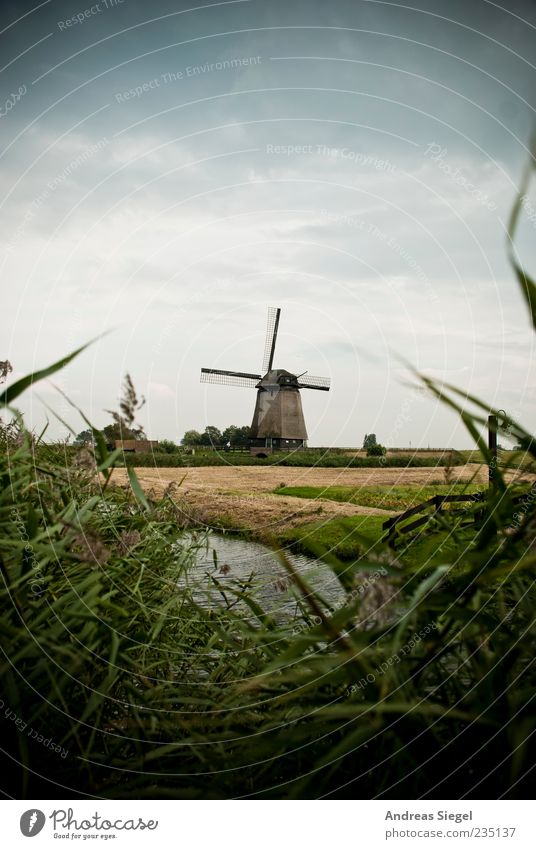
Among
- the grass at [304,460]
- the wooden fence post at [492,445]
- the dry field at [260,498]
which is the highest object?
the wooden fence post at [492,445]

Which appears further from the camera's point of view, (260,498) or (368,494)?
(368,494)

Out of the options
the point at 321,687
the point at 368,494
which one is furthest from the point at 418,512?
the point at 368,494

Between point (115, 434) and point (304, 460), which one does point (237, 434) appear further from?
point (115, 434)

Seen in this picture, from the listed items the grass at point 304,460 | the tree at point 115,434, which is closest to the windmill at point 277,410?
the grass at point 304,460

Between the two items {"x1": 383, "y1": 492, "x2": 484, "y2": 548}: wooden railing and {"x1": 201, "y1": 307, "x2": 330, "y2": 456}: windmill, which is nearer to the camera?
{"x1": 383, "y1": 492, "x2": 484, "y2": 548}: wooden railing

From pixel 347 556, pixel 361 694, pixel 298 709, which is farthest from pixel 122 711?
pixel 347 556

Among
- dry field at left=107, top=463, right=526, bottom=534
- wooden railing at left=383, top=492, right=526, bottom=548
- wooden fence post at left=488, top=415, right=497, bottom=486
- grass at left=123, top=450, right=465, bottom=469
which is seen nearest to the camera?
wooden fence post at left=488, top=415, right=497, bottom=486

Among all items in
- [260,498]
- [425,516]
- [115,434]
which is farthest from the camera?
[260,498]

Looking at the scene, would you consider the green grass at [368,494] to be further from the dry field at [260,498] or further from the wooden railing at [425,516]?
the wooden railing at [425,516]

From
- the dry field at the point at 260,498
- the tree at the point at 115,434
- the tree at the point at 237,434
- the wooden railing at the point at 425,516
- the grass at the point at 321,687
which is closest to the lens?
the grass at the point at 321,687

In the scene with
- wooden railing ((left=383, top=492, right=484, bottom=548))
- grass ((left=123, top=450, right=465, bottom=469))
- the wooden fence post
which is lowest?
grass ((left=123, top=450, right=465, bottom=469))

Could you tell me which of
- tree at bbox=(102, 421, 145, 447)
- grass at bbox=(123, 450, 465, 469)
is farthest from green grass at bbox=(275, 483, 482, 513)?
tree at bbox=(102, 421, 145, 447)

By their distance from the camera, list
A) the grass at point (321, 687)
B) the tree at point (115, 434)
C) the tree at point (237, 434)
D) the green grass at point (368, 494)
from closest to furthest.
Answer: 1. the grass at point (321, 687)
2. the tree at point (115, 434)
3. the green grass at point (368, 494)
4. the tree at point (237, 434)

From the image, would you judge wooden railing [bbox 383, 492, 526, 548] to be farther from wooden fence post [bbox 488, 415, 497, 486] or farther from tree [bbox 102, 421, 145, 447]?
tree [bbox 102, 421, 145, 447]
